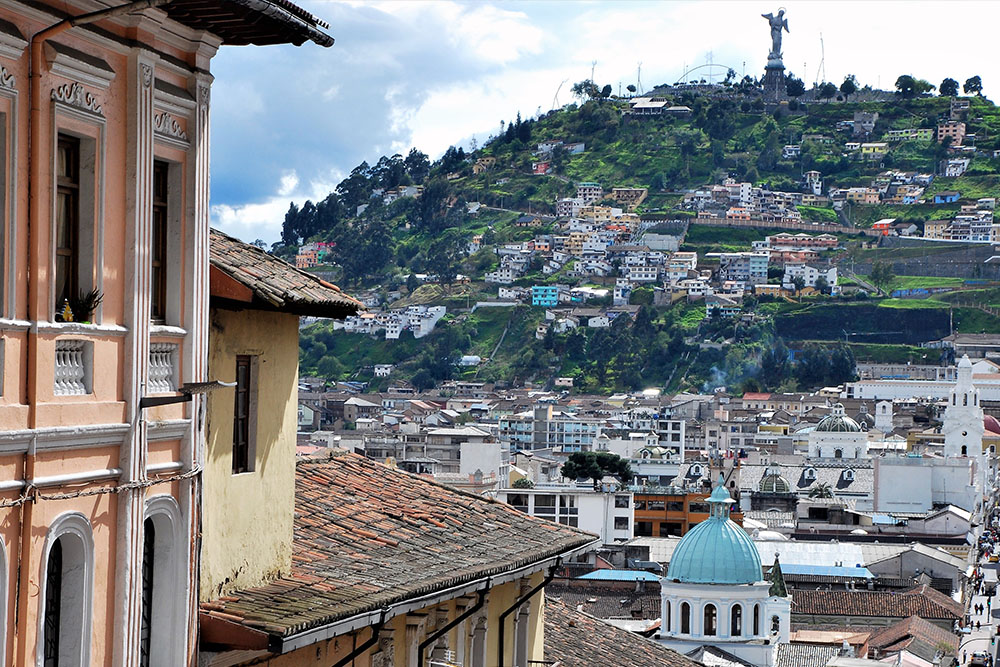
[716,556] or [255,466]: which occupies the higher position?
[255,466]

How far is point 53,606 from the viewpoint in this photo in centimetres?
629

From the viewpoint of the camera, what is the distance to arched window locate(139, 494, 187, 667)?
7.02m

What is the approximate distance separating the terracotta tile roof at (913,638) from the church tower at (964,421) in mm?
55291

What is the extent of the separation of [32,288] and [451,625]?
461 cm

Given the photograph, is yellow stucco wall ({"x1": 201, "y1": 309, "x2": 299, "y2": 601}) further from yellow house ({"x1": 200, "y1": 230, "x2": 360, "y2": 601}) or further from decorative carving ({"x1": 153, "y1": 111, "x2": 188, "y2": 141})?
decorative carving ({"x1": 153, "y1": 111, "x2": 188, "y2": 141})

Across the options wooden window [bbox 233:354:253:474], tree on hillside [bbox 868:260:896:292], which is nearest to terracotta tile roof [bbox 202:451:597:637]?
wooden window [bbox 233:354:253:474]

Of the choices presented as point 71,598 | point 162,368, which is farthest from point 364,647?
point 71,598

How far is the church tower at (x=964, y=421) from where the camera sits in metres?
109

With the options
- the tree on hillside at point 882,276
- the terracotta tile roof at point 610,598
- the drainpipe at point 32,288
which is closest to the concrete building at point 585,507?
the terracotta tile roof at point 610,598

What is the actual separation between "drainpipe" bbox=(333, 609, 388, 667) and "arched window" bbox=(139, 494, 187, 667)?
1393 mm

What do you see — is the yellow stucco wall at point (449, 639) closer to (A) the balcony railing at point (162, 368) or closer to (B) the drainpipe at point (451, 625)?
(B) the drainpipe at point (451, 625)

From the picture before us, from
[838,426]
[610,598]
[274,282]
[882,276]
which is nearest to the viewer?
[274,282]

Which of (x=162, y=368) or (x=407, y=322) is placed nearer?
(x=162, y=368)

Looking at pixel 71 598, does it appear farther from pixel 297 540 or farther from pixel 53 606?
pixel 297 540
